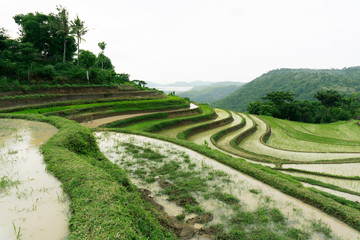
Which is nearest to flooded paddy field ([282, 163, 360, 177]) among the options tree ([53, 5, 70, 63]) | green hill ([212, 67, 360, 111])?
tree ([53, 5, 70, 63])

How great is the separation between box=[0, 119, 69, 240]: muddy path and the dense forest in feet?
41.9

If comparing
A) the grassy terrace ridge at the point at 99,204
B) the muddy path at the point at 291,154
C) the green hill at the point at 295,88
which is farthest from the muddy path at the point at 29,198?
the green hill at the point at 295,88

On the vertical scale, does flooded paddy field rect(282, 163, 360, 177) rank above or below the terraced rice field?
below

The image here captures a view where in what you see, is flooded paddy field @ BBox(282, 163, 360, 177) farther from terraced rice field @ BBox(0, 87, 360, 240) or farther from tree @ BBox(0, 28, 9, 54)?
tree @ BBox(0, 28, 9, 54)

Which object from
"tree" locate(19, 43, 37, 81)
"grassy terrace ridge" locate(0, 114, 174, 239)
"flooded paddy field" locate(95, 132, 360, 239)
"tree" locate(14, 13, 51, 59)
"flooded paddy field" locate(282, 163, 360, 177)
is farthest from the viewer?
"tree" locate(14, 13, 51, 59)

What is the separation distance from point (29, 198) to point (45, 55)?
83.7 feet

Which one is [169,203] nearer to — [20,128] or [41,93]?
[20,128]

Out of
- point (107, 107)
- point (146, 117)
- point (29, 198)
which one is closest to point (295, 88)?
point (146, 117)

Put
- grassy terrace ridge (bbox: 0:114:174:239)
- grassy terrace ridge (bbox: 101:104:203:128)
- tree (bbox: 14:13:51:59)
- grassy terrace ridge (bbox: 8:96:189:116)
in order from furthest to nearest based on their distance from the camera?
tree (bbox: 14:13:51:59)
grassy terrace ridge (bbox: 101:104:203:128)
grassy terrace ridge (bbox: 8:96:189:116)
grassy terrace ridge (bbox: 0:114:174:239)

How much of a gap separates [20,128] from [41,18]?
2066 cm

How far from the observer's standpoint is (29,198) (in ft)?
11.1

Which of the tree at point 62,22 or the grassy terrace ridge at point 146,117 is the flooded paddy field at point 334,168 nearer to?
the grassy terrace ridge at point 146,117

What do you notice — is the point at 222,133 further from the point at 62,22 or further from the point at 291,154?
the point at 62,22

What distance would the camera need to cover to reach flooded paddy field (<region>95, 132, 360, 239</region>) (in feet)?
12.6
